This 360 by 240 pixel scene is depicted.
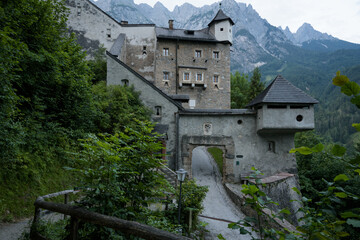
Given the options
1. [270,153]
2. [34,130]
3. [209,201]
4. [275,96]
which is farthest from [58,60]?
[270,153]

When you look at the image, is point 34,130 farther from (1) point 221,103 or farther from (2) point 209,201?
(1) point 221,103

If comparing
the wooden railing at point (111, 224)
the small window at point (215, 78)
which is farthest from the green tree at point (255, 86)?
the wooden railing at point (111, 224)

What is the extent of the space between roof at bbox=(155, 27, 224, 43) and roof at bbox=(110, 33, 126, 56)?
376 cm

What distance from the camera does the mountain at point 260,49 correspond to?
104 m

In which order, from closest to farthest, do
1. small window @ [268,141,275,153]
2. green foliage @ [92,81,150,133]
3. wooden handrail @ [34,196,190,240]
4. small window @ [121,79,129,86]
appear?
wooden handrail @ [34,196,190,240] → green foliage @ [92,81,150,133] → small window @ [268,141,275,153] → small window @ [121,79,129,86]

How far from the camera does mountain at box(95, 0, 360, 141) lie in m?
104

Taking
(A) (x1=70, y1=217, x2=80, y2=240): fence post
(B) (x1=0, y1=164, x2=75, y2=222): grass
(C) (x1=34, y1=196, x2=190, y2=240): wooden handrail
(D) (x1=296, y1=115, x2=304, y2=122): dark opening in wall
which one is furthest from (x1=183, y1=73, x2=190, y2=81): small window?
(A) (x1=70, y1=217, x2=80, y2=240): fence post

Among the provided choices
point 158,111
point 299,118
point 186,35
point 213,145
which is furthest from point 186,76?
point 299,118

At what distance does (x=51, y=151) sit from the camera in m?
8.13

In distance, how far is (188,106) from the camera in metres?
22.7

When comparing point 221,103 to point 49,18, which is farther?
point 221,103

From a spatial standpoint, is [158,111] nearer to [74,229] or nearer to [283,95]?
[283,95]

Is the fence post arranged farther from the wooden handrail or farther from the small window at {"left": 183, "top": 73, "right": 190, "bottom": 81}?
the small window at {"left": 183, "top": 73, "right": 190, "bottom": 81}

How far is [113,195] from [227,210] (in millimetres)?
9315
